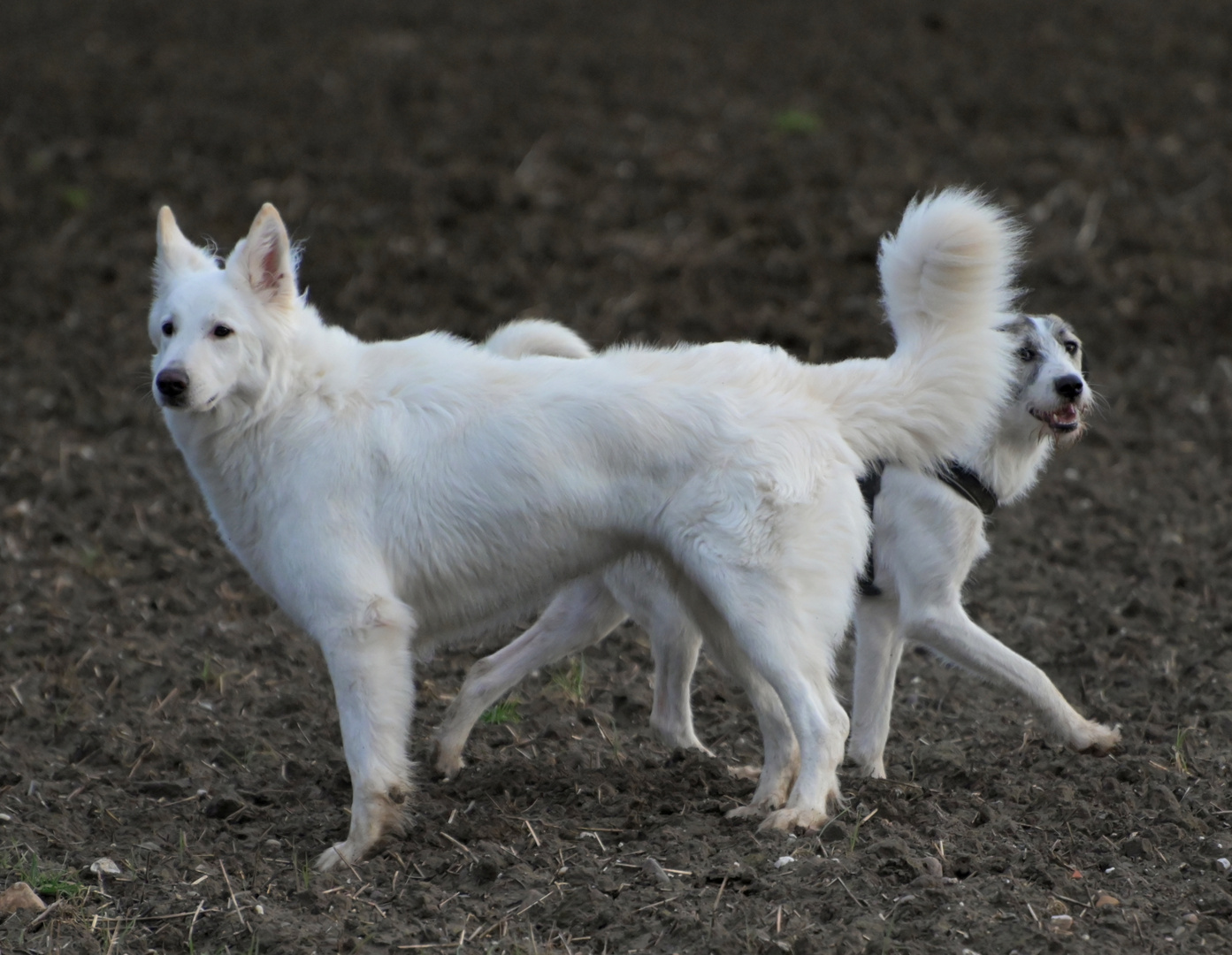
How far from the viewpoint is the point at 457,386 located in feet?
15.6

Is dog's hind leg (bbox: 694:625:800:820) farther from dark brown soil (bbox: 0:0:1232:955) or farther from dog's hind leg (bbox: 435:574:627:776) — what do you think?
dog's hind leg (bbox: 435:574:627:776)

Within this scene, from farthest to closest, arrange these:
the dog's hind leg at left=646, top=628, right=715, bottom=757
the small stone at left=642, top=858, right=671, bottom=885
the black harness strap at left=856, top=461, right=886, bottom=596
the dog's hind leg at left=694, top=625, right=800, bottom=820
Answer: the dog's hind leg at left=646, top=628, right=715, bottom=757
the black harness strap at left=856, top=461, right=886, bottom=596
the dog's hind leg at left=694, top=625, right=800, bottom=820
the small stone at left=642, top=858, right=671, bottom=885

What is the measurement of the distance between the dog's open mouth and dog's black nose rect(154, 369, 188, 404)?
313 centimetres

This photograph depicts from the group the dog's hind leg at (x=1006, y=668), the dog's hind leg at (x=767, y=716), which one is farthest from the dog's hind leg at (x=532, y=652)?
the dog's hind leg at (x=1006, y=668)

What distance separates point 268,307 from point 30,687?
7.87 feet

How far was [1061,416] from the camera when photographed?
17.8 ft

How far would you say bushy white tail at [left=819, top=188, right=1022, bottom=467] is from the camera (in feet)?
15.4

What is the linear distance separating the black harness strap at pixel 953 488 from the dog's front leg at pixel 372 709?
5.57 ft

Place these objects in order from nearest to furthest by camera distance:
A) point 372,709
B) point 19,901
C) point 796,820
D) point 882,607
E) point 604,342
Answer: point 19,901 → point 796,820 → point 372,709 → point 882,607 → point 604,342

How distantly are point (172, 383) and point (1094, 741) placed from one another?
3.45m

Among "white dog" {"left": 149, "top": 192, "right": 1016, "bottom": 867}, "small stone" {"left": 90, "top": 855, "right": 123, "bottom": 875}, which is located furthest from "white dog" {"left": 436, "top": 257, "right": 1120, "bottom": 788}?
"small stone" {"left": 90, "top": 855, "right": 123, "bottom": 875}

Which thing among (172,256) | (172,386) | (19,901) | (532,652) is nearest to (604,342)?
(532,652)

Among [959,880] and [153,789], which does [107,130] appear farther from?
[959,880]

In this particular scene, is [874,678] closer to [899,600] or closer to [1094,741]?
[899,600]
